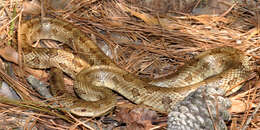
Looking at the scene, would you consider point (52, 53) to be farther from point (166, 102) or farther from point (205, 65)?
point (205, 65)

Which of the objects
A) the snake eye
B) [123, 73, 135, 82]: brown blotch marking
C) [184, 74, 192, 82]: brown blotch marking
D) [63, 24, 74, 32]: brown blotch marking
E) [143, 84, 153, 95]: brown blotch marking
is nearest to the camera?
the snake eye

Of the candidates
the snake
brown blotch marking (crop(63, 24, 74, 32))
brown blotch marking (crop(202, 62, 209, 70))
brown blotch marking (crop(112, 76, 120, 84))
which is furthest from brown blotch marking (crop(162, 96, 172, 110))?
brown blotch marking (crop(63, 24, 74, 32))

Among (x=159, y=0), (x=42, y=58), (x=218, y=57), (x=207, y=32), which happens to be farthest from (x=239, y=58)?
(x=42, y=58)

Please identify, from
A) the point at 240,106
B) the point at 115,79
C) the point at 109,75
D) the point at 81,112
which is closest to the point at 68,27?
the point at 109,75

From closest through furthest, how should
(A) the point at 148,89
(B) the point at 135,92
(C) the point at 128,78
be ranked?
(A) the point at 148,89
(B) the point at 135,92
(C) the point at 128,78

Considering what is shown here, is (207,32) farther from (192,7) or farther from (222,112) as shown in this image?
(222,112)

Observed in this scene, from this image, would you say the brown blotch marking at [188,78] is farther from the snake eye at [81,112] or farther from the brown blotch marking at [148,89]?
the snake eye at [81,112]

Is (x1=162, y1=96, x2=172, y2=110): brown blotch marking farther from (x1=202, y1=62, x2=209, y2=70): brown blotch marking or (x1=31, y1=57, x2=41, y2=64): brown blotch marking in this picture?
(x1=31, y1=57, x2=41, y2=64): brown blotch marking

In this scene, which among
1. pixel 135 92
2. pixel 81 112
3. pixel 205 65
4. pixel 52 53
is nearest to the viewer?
pixel 81 112

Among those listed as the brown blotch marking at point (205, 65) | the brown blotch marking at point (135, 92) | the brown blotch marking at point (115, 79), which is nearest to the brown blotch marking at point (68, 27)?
the brown blotch marking at point (115, 79)
